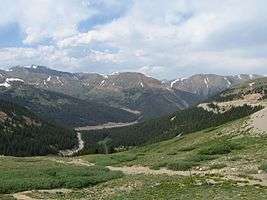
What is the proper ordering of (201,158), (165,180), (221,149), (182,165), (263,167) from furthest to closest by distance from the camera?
(221,149) < (201,158) < (182,165) < (263,167) < (165,180)

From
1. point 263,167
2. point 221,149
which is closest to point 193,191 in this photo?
point 263,167

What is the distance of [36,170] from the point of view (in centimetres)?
6556

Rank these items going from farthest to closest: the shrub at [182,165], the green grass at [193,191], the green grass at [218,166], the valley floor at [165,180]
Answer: the shrub at [182,165]
the green grass at [218,166]
the valley floor at [165,180]
the green grass at [193,191]

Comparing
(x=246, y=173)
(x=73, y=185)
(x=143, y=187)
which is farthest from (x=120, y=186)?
(x=246, y=173)

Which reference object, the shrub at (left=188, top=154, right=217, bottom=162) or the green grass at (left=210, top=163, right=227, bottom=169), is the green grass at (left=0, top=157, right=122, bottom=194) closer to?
the green grass at (left=210, top=163, right=227, bottom=169)

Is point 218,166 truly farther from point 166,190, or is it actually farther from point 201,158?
point 166,190

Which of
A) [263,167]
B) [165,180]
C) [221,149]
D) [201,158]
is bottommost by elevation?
[165,180]

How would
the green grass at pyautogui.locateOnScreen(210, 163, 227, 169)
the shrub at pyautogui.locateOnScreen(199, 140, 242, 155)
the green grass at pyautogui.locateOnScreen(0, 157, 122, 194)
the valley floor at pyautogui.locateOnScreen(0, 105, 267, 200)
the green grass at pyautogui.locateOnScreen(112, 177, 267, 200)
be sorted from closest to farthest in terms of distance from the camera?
the green grass at pyautogui.locateOnScreen(112, 177, 267, 200)
the valley floor at pyautogui.locateOnScreen(0, 105, 267, 200)
the green grass at pyautogui.locateOnScreen(0, 157, 122, 194)
the green grass at pyautogui.locateOnScreen(210, 163, 227, 169)
the shrub at pyautogui.locateOnScreen(199, 140, 242, 155)

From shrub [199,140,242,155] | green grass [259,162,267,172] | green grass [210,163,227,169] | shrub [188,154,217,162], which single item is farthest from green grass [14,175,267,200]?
shrub [199,140,242,155]

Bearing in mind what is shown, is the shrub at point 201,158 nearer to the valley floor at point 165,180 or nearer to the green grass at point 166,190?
the valley floor at point 165,180

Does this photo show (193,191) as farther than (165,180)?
No

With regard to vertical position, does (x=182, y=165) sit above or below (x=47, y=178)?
below

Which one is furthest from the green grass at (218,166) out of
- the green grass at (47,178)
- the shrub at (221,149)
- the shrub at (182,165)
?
the shrub at (221,149)

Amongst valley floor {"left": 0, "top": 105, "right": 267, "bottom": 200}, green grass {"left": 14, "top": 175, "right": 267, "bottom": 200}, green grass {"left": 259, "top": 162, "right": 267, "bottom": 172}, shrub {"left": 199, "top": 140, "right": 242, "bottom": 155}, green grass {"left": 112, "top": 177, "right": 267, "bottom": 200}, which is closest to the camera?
green grass {"left": 112, "top": 177, "right": 267, "bottom": 200}
